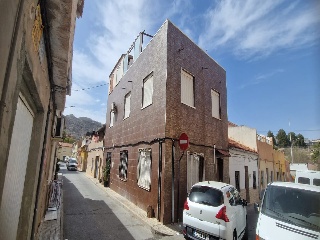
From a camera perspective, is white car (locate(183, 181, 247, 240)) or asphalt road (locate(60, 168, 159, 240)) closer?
white car (locate(183, 181, 247, 240))

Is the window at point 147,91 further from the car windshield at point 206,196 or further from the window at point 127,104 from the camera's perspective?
the car windshield at point 206,196

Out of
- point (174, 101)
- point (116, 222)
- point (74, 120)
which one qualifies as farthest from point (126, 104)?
point (74, 120)

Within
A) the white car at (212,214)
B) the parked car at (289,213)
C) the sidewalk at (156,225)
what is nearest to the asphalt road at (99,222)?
the sidewalk at (156,225)

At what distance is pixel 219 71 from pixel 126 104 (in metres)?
6.58

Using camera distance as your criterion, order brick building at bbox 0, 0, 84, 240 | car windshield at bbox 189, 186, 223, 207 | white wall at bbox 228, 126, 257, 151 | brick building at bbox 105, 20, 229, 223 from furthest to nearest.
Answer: white wall at bbox 228, 126, 257, 151
brick building at bbox 105, 20, 229, 223
car windshield at bbox 189, 186, 223, 207
brick building at bbox 0, 0, 84, 240

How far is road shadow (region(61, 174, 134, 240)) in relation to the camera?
7105 mm

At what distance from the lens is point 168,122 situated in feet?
31.1

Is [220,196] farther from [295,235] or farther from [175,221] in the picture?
[175,221]

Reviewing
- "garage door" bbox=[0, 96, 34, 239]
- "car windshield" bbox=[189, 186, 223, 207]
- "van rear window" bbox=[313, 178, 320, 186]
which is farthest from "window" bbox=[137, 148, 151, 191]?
"van rear window" bbox=[313, 178, 320, 186]

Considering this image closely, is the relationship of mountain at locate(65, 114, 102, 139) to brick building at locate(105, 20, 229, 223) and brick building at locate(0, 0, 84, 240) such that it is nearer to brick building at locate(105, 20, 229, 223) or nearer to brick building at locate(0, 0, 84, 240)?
brick building at locate(105, 20, 229, 223)

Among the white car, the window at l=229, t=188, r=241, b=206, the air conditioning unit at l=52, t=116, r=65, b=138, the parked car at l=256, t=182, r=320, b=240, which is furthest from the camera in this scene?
the air conditioning unit at l=52, t=116, r=65, b=138

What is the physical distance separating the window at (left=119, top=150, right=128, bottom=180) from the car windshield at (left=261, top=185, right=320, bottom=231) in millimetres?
9140

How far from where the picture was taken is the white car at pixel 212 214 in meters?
6.16

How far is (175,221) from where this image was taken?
895 cm
